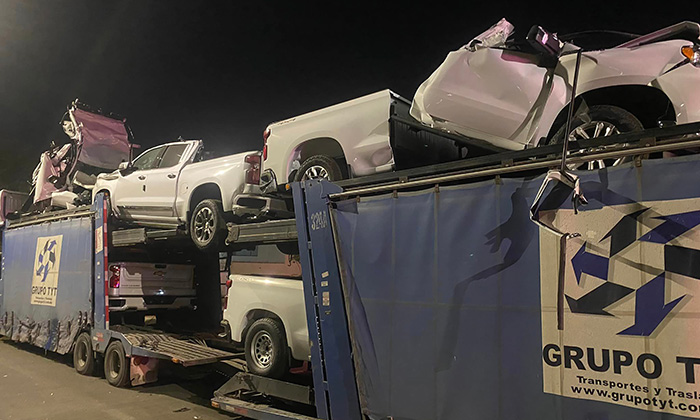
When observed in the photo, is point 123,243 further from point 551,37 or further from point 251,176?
point 551,37

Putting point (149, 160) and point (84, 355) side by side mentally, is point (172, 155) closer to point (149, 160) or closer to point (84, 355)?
point (149, 160)

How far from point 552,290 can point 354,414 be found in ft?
6.43

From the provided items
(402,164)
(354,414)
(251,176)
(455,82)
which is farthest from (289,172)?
(354,414)

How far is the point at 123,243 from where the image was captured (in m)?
8.13

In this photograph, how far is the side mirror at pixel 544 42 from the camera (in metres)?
3.86

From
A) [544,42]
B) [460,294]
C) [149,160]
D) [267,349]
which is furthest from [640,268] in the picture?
[149,160]

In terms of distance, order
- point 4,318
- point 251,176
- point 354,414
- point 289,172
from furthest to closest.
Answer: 1. point 4,318
2. point 251,176
3. point 289,172
4. point 354,414

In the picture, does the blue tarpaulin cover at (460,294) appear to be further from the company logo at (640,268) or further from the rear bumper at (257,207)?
the rear bumper at (257,207)

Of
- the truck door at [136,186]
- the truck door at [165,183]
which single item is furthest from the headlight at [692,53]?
the truck door at [136,186]

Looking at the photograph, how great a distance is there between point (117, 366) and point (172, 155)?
10.9 ft

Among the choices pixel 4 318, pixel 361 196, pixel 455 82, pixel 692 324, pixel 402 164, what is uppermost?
pixel 455 82

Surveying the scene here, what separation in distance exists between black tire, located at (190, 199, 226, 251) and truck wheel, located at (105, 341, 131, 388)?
7.64 ft

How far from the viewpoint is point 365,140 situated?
197 inches

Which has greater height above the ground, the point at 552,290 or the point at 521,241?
the point at 521,241
